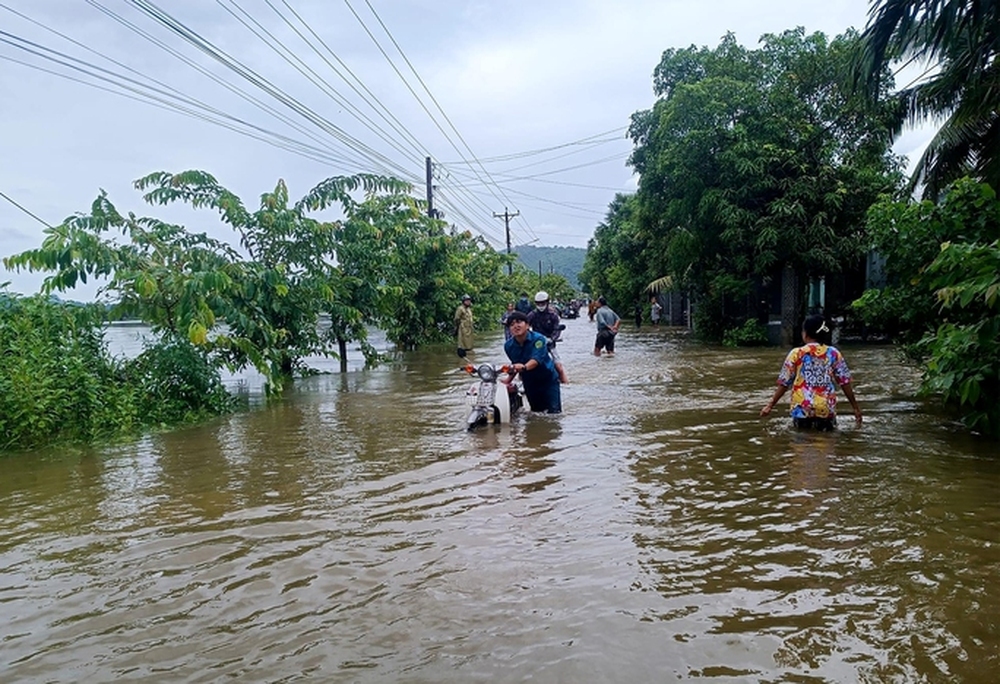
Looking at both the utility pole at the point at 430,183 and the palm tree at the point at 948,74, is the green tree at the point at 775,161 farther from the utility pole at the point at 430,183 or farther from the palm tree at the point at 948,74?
the utility pole at the point at 430,183

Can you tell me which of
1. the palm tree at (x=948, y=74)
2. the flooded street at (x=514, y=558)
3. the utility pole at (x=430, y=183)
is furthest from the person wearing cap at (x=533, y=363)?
the utility pole at (x=430, y=183)

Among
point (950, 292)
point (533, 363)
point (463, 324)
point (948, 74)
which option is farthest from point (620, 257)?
point (950, 292)

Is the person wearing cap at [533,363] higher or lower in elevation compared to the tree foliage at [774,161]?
lower

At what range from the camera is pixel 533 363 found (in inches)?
329

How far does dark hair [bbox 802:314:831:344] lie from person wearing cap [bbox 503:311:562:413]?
8.93 feet

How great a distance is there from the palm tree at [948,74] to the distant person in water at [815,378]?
5697 mm

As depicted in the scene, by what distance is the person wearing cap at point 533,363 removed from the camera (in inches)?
331

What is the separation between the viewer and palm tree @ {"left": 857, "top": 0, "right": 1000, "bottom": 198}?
10.5 m

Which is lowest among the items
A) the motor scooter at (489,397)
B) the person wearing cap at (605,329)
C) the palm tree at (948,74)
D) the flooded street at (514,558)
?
the flooded street at (514,558)

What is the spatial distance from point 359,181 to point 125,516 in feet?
36.8

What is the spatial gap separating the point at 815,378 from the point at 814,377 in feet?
0.06

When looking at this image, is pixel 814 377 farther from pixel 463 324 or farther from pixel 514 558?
pixel 463 324

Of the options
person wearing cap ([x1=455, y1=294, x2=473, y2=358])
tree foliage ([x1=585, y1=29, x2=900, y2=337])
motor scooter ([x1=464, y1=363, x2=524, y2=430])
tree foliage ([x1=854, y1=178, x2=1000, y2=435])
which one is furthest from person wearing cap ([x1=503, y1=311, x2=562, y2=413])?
tree foliage ([x1=585, y1=29, x2=900, y2=337])

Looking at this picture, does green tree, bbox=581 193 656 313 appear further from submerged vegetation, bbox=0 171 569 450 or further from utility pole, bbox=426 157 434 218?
submerged vegetation, bbox=0 171 569 450
